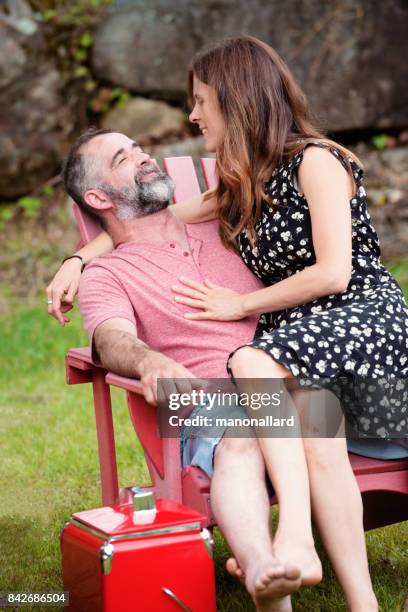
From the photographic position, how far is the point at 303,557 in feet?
6.70

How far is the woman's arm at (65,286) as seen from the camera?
279 cm

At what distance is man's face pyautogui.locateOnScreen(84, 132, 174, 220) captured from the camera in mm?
2902

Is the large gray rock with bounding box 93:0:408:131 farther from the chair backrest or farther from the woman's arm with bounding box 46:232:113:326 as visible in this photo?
the woman's arm with bounding box 46:232:113:326

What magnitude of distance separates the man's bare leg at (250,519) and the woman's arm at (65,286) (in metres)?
0.74

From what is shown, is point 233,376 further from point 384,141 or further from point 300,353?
point 384,141

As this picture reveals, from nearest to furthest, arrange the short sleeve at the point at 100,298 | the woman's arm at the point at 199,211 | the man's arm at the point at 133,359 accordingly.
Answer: the man's arm at the point at 133,359
the short sleeve at the point at 100,298
the woman's arm at the point at 199,211

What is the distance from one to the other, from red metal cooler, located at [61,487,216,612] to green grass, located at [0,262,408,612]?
1.67 ft

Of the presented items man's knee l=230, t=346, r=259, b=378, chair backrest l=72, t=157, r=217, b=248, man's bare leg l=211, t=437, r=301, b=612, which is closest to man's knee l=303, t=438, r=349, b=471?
man's bare leg l=211, t=437, r=301, b=612

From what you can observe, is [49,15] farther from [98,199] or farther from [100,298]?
[100,298]

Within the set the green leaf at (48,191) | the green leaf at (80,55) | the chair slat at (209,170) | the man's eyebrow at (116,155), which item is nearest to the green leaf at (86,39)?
the green leaf at (80,55)

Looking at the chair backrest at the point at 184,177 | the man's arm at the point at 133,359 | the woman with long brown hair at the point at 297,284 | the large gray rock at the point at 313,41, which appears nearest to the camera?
the woman with long brown hair at the point at 297,284

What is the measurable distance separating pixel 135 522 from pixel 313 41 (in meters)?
5.77

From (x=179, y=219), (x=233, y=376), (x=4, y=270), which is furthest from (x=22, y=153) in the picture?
(x=233, y=376)

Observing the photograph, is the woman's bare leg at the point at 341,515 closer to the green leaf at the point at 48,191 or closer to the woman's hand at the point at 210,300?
the woman's hand at the point at 210,300
